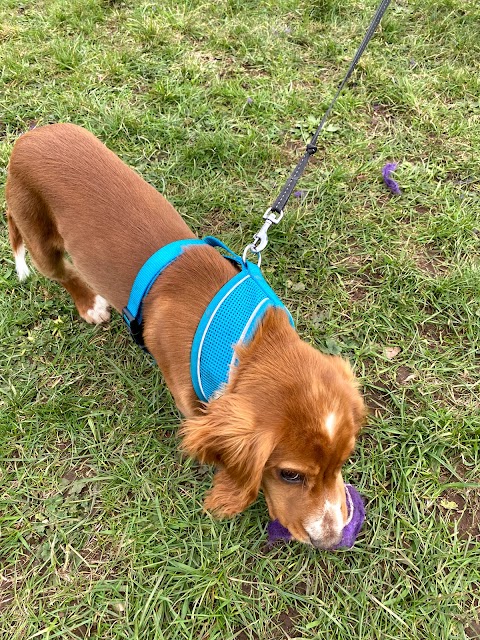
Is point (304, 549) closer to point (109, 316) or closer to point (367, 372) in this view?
point (367, 372)

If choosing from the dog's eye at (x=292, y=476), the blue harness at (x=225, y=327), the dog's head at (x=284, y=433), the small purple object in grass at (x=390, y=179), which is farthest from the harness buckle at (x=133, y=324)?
the small purple object in grass at (x=390, y=179)

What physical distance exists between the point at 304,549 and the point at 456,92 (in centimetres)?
429

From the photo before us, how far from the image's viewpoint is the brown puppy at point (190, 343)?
2.02 m

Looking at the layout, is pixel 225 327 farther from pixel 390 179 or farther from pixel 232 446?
pixel 390 179

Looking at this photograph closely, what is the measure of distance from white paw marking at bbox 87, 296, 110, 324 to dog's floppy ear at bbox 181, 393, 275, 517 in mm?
1622

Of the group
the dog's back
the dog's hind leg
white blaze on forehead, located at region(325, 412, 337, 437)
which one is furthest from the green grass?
white blaze on forehead, located at region(325, 412, 337, 437)

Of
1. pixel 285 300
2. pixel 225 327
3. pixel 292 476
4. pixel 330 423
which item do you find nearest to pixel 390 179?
pixel 285 300

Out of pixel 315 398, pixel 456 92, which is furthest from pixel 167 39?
pixel 315 398

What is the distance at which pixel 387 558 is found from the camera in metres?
2.74

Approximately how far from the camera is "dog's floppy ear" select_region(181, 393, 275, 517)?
6.57 ft

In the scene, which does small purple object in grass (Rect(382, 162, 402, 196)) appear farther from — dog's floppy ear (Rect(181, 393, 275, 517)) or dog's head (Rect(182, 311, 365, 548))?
dog's floppy ear (Rect(181, 393, 275, 517))

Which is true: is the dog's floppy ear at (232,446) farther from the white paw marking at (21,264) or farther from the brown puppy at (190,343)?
the white paw marking at (21,264)

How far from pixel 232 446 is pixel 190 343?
2.18 feet

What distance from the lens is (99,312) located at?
3.55 metres
